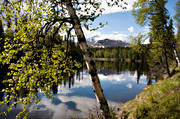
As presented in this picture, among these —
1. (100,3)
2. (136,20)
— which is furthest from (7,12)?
(136,20)

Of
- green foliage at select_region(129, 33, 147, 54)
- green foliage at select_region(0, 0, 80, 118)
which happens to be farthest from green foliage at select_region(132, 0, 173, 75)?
green foliage at select_region(0, 0, 80, 118)

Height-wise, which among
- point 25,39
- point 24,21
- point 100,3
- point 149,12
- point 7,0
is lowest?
point 25,39

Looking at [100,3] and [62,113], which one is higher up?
[100,3]

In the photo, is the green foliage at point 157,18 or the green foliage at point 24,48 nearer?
the green foliage at point 24,48

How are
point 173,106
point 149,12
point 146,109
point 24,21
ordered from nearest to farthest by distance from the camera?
point 24,21
point 173,106
point 146,109
point 149,12

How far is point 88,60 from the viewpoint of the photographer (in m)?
3.15

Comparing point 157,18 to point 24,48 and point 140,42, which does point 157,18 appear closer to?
point 140,42

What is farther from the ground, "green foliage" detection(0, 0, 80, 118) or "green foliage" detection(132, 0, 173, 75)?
"green foliage" detection(132, 0, 173, 75)

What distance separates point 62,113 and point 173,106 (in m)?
12.7

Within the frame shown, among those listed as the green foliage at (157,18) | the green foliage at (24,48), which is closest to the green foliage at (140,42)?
the green foliage at (157,18)

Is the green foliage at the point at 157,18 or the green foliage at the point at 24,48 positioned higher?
the green foliage at the point at 157,18

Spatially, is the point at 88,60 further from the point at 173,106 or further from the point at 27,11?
the point at 173,106

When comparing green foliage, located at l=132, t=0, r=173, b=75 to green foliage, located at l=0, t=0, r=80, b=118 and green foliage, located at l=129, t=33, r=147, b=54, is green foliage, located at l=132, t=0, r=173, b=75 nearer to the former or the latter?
green foliage, located at l=129, t=33, r=147, b=54

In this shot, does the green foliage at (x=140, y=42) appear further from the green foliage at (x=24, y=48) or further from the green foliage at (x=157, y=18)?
the green foliage at (x=24, y=48)
